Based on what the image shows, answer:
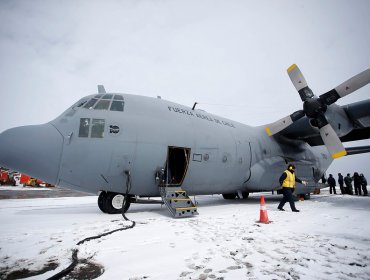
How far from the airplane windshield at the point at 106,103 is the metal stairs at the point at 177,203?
128 inches

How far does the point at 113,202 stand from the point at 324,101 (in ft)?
32.1

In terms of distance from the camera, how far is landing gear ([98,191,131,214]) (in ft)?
26.4

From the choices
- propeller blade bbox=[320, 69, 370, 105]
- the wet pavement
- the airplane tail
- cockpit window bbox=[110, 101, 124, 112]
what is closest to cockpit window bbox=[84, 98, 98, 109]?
cockpit window bbox=[110, 101, 124, 112]

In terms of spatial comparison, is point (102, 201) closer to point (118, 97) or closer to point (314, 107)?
point (118, 97)

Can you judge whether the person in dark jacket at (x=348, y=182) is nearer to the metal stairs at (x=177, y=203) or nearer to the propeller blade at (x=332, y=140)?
the propeller blade at (x=332, y=140)

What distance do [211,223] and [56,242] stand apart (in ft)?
12.3

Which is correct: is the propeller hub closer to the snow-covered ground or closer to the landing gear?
the snow-covered ground

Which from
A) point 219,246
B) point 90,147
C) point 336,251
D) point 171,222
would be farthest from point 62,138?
point 336,251

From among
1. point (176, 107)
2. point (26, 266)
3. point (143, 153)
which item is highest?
point (176, 107)

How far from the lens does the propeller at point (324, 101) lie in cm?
1018

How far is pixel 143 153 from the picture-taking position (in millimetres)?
8070

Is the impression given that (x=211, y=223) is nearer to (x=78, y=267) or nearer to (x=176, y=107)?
(x=78, y=267)

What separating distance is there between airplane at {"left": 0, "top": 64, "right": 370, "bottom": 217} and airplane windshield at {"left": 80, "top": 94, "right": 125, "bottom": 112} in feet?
0.11

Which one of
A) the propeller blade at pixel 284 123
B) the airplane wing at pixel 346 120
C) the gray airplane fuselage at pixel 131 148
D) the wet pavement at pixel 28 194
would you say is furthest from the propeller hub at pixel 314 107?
the wet pavement at pixel 28 194
